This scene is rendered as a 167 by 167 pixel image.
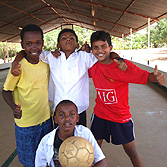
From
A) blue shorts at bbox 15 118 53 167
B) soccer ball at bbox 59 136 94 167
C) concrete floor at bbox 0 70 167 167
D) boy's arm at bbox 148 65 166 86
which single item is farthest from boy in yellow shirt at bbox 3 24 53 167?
boy's arm at bbox 148 65 166 86

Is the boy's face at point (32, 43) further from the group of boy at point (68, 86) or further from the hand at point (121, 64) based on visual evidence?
the hand at point (121, 64)

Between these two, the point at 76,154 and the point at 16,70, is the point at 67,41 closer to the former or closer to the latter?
the point at 16,70

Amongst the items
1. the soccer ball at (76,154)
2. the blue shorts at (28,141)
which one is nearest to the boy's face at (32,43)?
the blue shorts at (28,141)

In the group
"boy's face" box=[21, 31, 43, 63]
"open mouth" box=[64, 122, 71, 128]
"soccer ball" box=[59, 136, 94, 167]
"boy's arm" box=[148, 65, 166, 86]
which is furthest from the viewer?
"boy's face" box=[21, 31, 43, 63]

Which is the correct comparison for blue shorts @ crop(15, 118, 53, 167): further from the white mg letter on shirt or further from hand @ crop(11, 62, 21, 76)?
the white mg letter on shirt

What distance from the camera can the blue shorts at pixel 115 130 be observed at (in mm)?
2037

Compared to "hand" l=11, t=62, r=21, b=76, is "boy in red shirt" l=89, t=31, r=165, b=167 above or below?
below

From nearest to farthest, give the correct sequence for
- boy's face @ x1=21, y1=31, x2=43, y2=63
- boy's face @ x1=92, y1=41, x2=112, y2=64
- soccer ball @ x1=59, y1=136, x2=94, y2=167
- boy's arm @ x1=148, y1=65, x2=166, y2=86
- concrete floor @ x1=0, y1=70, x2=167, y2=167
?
soccer ball @ x1=59, y1=136, x2=94, y2=167, boy's arm @ x1=148, y1=65, x2=166, y2=86, boy's face @ x1=21, y1=31, x2=43, y2=63, boy's face @ x1=92, y1=41, x2=112, y2=64, concrete floor @ x1=0, y1=70, x2=167, y2=167

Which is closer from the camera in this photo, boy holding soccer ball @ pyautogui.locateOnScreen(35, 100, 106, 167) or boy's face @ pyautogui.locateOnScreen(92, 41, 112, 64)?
boy holding soccer ball @ pyautogui.locateOnScreen(35, 100, 106, 167)

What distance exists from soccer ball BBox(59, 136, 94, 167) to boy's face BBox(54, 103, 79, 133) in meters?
0.22

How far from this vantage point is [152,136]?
3285 millimetres

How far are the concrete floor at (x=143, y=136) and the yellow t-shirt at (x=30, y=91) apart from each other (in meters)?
1.06

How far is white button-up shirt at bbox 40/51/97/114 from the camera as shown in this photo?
1982mm

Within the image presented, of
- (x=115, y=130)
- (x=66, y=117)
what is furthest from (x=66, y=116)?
(x=115, y=130)
